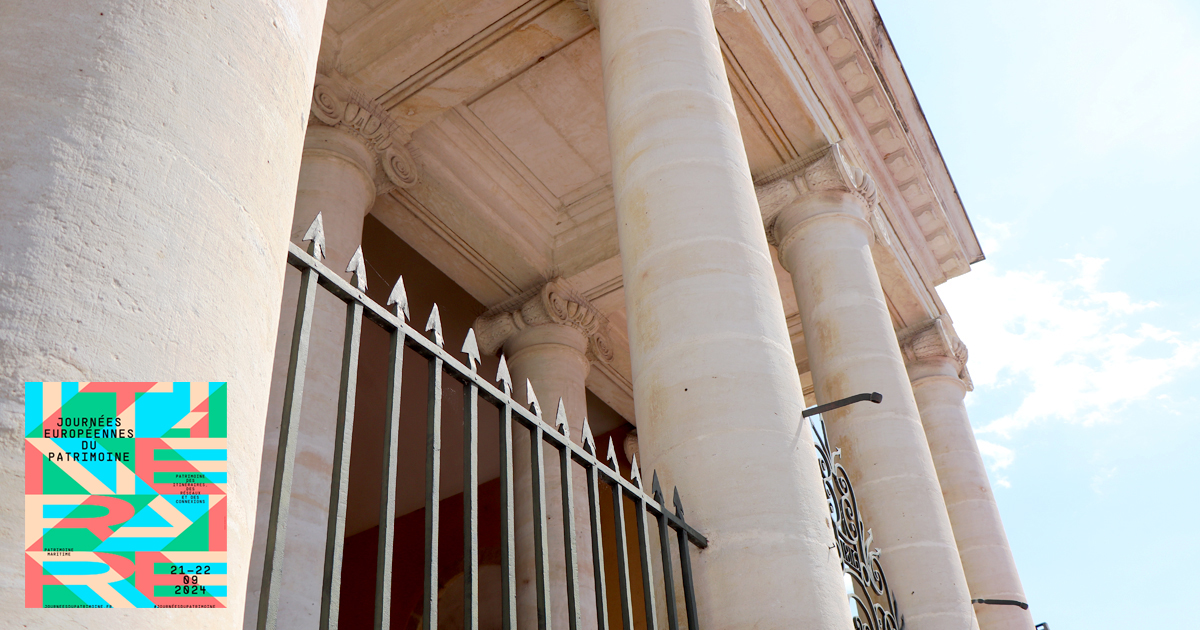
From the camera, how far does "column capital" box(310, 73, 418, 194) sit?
975cm

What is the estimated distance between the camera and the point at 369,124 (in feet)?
33.2

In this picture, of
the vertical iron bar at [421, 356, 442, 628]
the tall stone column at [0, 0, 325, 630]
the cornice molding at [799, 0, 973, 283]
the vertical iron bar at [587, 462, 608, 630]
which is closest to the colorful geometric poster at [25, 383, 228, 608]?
the tall stone column at [0, 0, 325, 630]

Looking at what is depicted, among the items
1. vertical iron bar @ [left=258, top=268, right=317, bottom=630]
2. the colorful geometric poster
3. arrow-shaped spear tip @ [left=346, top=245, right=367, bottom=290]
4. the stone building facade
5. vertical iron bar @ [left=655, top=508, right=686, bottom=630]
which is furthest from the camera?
vertical iron bar @ [left=655, top=508, right=686, bottom=630]

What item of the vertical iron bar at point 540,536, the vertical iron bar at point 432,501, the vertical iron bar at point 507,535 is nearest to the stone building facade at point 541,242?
the vertical iron bar at point 432,501

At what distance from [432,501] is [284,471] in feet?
1.93

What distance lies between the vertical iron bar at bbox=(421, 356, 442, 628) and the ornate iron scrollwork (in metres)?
2.96

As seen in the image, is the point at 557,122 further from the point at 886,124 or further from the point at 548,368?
the point at 886,124

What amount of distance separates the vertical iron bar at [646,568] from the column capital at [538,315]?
8.92 meters

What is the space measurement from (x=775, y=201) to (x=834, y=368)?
2.30m

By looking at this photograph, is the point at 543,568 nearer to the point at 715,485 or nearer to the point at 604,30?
the point at 715,485

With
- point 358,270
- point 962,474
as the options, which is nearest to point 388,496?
point 358,270

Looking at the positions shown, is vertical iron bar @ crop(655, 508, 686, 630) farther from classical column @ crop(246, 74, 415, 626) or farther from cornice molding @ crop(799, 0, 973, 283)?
cornice molding @ crop(799, 0, 973, 283)

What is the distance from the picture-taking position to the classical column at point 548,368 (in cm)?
1146

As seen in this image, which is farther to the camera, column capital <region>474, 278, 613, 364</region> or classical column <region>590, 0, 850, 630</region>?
column capital <region>474, 278, 613, 364</region>
